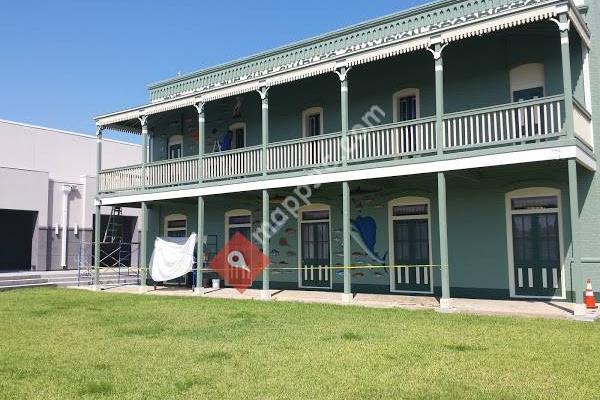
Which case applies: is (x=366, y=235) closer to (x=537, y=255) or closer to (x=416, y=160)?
(x=416, y=160)

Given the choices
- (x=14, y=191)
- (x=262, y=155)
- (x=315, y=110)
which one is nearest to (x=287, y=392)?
(x=262, y=155)

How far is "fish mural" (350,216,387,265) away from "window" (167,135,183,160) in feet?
26.6

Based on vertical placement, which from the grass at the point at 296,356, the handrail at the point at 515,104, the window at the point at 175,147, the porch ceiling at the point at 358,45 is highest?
the porch ceiling at the point at 358,45

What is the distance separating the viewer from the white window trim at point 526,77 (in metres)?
12.9

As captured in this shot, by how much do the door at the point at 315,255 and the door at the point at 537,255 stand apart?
→ 5.43m

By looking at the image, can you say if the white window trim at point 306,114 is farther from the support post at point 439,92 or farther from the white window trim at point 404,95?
the support post at point 439,92


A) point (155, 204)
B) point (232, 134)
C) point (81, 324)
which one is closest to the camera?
point (81, 324)

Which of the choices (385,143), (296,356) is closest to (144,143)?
(385,143)

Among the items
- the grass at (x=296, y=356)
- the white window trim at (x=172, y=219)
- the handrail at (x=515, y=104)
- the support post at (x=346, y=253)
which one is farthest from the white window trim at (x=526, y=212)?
the white window trim at (x=172, y=219)

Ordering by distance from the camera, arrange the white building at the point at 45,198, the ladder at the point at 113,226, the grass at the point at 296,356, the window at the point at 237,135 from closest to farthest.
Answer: the grass at the point at 296,356
the window at the point at 237,135
the ladder at the point at 113,226
the white building at the point at 45,198

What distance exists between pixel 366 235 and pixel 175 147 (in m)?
9.02

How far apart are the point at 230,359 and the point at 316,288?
31.6 feet

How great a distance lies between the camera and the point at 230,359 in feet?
23.0

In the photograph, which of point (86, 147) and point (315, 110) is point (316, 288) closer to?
point (315, 110)
